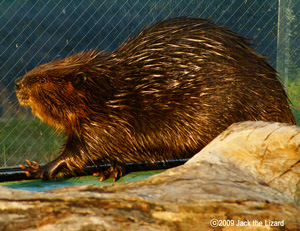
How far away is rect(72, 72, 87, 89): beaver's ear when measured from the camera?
3613 mm

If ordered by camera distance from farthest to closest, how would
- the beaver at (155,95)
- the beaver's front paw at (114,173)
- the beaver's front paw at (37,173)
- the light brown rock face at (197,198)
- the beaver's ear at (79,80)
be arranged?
the beaver's front paw at (114,173), the beaver's front paw at (37,173), the beaver's ear at (79,80), the beaver at (155,95), the light brown rock face at (197,198)

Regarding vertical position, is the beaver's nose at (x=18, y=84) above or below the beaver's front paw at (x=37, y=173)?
above

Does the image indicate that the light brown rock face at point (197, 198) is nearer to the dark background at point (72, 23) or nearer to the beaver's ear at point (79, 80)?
the beaver's ear at point (79, 80)

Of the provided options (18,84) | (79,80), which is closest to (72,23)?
(18,84)

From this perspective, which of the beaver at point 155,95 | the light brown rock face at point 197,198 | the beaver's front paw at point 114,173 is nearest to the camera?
the light brown rock face at point 197,198

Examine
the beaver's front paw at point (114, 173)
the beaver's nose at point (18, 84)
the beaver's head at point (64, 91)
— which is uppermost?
the beaver's head at point (64, 91)

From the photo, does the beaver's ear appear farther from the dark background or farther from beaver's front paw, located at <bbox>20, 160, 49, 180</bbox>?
the dark background

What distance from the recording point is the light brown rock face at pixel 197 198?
1612 millimetres

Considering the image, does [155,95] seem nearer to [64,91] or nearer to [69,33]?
[64,91]

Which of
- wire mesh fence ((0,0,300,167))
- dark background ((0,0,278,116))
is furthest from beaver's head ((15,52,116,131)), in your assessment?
dark background ((0,0,278,116))

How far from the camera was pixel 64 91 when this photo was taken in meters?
3.65

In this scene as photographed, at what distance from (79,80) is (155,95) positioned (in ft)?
2.21

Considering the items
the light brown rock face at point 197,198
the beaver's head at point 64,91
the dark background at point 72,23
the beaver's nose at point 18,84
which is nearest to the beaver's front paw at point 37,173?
the beaver's head at point 64,91

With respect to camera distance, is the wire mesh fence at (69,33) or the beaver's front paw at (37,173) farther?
the wire mesh fence at (69,33)
